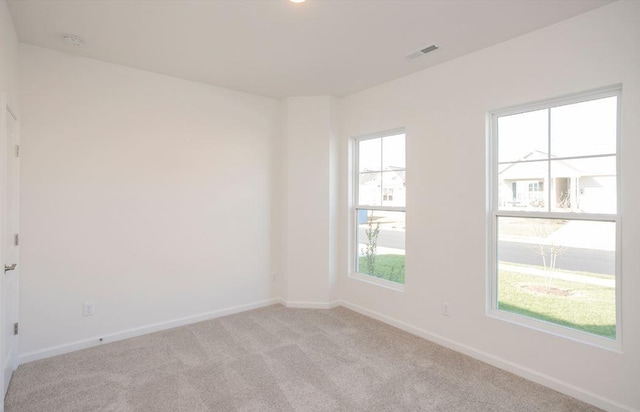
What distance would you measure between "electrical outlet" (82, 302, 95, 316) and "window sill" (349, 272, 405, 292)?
2.85 m

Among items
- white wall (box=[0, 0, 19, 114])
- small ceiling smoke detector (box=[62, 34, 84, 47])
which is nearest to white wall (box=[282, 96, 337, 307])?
small ceiling smoke detector (box=[62, 34, 84, 47])

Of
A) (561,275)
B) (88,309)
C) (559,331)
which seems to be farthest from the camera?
(88,309)

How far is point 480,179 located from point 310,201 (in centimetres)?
210

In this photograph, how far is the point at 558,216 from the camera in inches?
102

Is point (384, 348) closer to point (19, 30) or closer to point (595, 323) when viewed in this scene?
point (595, 323)

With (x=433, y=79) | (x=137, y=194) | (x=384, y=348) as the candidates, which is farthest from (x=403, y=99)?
(x=137, y=194)

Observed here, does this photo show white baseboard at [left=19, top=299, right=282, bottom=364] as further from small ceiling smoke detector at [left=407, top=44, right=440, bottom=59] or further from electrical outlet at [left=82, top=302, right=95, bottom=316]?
small ceiling smoke detector at [left=407, top=44, right=440, bottom=59]

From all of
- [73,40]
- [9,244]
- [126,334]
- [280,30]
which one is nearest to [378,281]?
[126,334]

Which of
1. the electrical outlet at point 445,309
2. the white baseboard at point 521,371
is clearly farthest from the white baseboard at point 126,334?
the electrical outlet at point 445,309

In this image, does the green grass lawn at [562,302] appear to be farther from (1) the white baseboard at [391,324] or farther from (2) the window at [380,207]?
(2) the window at [380,207]

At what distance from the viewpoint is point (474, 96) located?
3.01 m

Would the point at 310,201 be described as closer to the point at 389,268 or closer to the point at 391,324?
Result: the point at 389,268

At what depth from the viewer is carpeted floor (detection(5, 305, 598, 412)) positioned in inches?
90.2

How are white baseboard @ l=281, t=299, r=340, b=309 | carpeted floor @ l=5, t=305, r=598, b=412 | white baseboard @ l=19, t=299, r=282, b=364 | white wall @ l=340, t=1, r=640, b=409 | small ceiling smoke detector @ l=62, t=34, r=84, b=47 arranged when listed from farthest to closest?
white baseboard @ l=281, t=299, r=340, b=309, white baseboard @ l=19, t=299, r=282, b=364, small ceiling smoke detector @ l=62, t=34, r=84, b=47, carpeted floor @ l=5, t=305, r=598, b=412, white wall @ l=340, t=1, r=640, b=409
